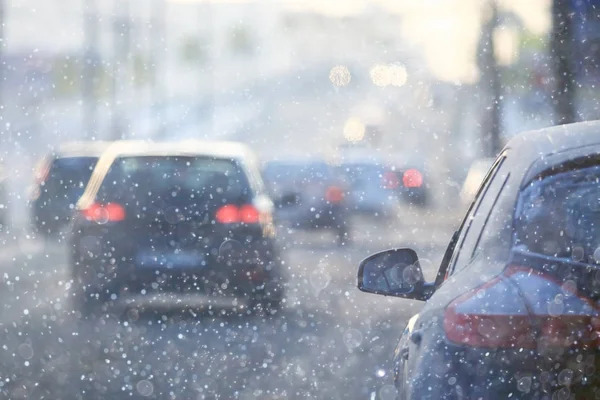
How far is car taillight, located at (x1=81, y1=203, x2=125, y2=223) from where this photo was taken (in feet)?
38.7

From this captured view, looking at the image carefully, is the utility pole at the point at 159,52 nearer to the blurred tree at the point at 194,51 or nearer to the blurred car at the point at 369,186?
the blurred tree at the point at 194,51

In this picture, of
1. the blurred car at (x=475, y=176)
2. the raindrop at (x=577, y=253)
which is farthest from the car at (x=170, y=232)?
the blurred car at (x=475, y=176)

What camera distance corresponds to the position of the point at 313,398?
8055 millimetres

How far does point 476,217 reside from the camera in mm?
4125

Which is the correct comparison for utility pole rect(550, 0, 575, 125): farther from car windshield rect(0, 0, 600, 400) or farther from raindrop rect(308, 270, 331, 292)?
raindrop rect(308, 270, 331, 292)

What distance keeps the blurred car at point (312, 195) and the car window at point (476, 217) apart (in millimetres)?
20242

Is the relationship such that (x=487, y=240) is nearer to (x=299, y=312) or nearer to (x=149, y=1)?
(x=299, y=312)

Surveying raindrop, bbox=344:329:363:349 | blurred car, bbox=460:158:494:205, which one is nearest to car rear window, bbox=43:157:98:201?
blurred car, bbox=460:158:494:205

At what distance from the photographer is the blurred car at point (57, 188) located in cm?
2336

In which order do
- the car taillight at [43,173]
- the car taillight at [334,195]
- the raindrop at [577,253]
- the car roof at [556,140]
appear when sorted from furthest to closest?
the car taillight at [334,195]
the car taillight at [43,173]
the car roof at [556,140]
the raindrop at [577,253]

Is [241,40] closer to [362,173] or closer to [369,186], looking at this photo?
[369,186]

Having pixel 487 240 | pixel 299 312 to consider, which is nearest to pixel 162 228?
pixel 299 312

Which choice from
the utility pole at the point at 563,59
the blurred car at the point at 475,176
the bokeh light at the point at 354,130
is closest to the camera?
the utility pole at the point at 563,59

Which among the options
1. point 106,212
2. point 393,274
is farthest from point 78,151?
point 393,274
